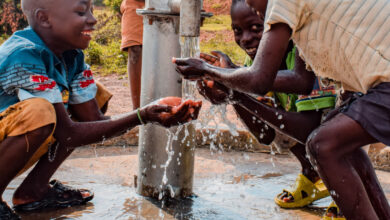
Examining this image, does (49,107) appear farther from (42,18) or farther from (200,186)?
(200,186)

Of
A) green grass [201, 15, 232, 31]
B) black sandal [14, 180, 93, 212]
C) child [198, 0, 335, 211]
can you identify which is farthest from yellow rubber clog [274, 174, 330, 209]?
green grass [201, 15, 232, 31]

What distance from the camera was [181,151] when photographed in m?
2.76

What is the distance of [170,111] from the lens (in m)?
2.45

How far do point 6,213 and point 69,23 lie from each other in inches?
38.6

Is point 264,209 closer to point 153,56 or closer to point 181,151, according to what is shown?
point 181,151

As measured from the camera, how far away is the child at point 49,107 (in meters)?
2.35

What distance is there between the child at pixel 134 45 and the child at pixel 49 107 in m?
1.31

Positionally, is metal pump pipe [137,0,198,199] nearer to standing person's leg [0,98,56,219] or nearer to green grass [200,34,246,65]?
standing person's leg [0,98,56,219]

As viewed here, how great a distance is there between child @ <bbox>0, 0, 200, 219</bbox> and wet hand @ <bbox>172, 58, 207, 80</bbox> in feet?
0.73

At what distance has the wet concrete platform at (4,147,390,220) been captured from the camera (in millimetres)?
2602

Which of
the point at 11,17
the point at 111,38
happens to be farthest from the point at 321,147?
the point at 11,17

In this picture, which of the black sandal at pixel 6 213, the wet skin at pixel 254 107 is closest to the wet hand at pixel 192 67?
the wet skin at pixel 254 107

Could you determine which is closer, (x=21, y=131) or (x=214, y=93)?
(x=21, y=131)

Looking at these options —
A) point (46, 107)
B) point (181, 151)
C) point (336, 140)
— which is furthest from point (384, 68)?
point (46, 107)
